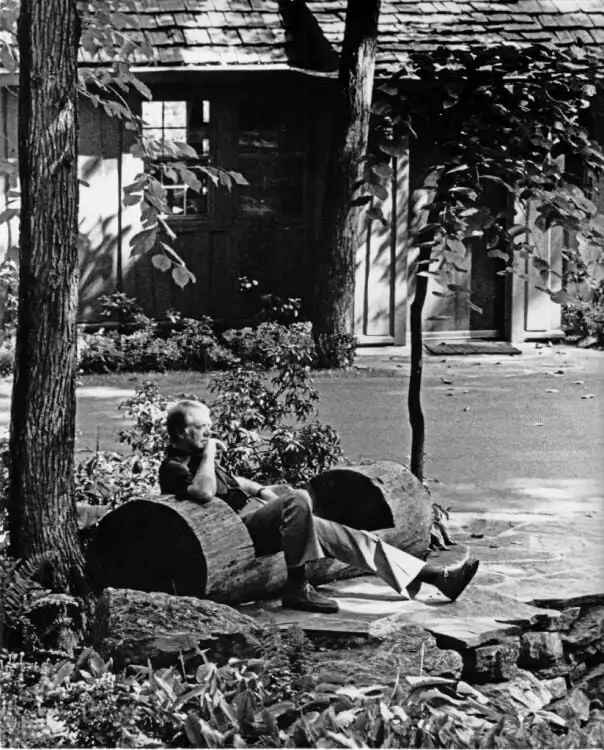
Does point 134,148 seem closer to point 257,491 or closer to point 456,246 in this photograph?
point 456,246

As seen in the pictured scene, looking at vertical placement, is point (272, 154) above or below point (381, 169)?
above

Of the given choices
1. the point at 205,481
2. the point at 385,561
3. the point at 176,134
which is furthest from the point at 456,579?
the point at 176,134

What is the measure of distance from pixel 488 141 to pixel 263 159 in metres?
8.03

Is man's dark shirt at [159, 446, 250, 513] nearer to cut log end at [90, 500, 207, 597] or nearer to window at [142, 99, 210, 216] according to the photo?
cut log end at [90, 500, 207, 597]

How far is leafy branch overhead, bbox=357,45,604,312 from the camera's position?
7516mm

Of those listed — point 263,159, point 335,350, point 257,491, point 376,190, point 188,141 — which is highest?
point 188,141

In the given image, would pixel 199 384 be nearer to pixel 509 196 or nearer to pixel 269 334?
pixel 269 334

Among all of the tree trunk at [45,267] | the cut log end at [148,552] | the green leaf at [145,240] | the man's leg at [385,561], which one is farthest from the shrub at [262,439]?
the tree trunk at [45,267]

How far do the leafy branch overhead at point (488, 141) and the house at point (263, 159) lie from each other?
654cm

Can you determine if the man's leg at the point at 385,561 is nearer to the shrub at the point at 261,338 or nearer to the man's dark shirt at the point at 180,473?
the man's dark shirt at the point at 180,473

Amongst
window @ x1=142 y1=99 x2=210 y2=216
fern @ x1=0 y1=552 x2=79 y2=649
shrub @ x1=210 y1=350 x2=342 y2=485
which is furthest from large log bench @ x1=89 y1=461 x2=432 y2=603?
window @ x1=142 y1=99 x2=210 y2=216

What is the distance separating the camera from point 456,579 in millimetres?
6781

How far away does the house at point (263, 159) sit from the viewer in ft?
47.8

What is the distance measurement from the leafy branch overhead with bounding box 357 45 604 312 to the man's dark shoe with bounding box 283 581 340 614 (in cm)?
185
